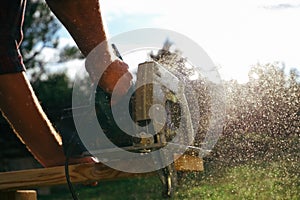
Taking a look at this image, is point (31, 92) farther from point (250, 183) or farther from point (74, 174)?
point (250, 183)

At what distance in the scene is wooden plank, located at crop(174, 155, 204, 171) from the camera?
5.41 ft

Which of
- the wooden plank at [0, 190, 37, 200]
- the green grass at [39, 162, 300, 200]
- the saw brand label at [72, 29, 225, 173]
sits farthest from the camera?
the green grass at [39, 162, 300, 200]

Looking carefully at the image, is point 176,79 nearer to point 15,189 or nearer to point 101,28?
point 101,28

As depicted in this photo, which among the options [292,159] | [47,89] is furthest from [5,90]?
[47,89]

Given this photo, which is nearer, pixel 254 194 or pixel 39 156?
pixel 39 156

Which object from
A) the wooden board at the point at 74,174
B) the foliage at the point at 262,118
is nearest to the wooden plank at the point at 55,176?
the wooden board at the point at 74,174

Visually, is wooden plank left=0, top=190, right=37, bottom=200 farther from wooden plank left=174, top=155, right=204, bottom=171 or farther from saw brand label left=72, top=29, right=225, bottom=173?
wooden plank left=174, top=155, right=204, bottom=171

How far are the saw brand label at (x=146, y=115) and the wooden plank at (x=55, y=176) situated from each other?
25 mm

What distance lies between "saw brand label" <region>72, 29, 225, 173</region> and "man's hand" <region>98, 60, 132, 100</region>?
1 centimetres

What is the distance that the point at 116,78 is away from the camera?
1.84m

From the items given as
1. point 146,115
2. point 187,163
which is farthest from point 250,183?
point 146,115

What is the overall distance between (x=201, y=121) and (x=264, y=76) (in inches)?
19.4

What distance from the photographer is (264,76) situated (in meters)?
2.50

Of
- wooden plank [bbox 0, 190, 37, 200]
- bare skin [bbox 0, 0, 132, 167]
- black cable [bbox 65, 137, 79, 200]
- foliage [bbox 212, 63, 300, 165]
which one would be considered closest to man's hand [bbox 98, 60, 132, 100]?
bare skin [bbox 0, 0, 132, 167]
